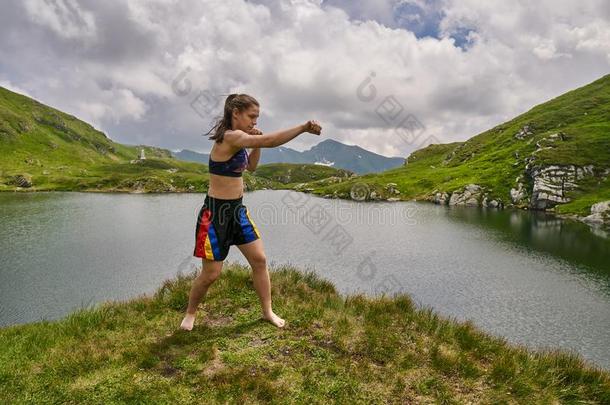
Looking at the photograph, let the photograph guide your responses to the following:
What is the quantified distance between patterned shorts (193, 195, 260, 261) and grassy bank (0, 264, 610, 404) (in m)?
1.85

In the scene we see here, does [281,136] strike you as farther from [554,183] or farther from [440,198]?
[440,198]

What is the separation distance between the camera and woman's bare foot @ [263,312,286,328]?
8078 millimetres

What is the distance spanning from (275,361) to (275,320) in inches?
56.5

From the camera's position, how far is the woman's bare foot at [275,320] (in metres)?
8.08

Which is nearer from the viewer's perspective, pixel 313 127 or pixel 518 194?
pixel 313 127

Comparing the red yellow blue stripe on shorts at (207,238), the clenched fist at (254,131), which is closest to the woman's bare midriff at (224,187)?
the red yellow blue stripe on shorts at (207,238)

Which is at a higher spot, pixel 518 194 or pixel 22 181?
pixel 518 194

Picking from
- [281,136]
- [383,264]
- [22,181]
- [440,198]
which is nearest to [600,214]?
[440,198]

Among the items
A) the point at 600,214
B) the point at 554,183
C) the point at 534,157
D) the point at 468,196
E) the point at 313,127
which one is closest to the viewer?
the point at 313,127

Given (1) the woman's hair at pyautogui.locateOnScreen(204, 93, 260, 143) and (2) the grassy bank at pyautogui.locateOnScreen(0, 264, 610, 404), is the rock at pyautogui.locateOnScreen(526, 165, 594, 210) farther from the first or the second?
(1) the woman's hair at pyautogui.locateOnScreen(204, 93, 260, 143)

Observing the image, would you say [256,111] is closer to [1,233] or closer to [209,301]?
[209,301]

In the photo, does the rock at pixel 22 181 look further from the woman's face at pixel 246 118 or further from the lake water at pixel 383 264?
the woman's face at pixel 246 118

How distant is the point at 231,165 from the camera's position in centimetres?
685

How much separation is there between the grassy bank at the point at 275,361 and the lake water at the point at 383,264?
10767mm
